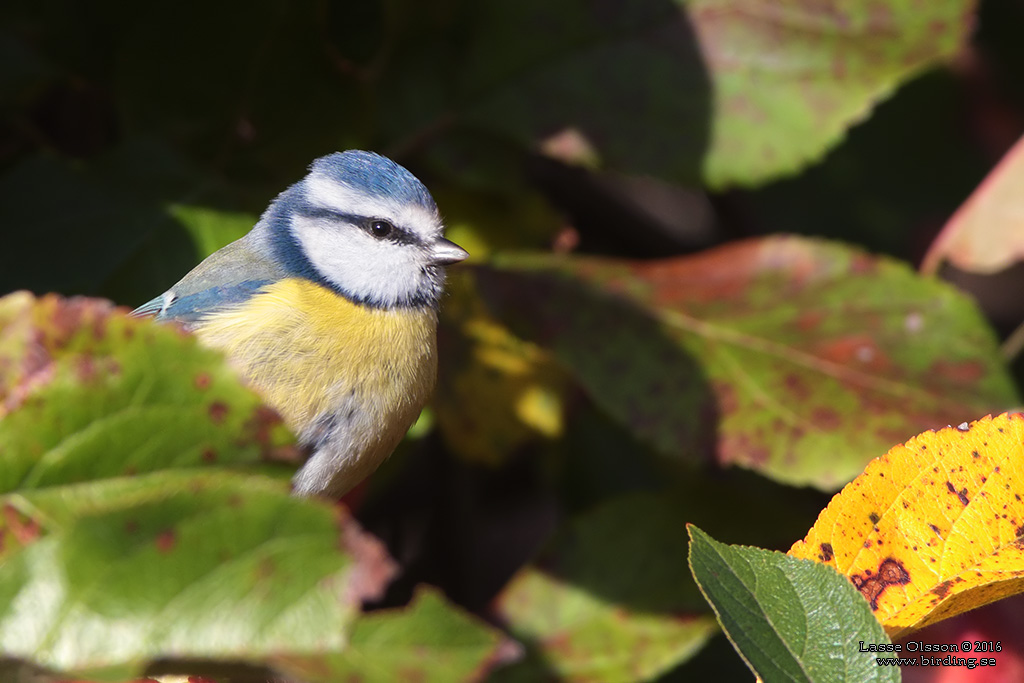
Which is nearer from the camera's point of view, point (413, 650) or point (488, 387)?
point (413, 650)

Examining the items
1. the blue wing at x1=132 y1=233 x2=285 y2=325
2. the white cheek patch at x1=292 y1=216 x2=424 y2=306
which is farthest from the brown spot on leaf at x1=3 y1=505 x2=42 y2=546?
the white cheek patch at x1=292 y1=216 x2=424 y2=306

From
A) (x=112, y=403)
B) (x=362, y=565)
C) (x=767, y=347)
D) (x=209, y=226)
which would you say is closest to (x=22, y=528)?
(x=112, y=403)

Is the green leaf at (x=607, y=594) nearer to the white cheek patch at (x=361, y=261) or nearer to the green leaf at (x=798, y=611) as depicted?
the white cheek patch at (x=361, y=261)

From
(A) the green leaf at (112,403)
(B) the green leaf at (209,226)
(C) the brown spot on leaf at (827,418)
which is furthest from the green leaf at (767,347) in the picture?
(A) the green leaf at (112,403)

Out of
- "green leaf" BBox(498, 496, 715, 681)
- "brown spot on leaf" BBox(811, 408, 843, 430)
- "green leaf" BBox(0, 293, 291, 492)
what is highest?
"green leaf" BBox(0, 293, 291, 492)

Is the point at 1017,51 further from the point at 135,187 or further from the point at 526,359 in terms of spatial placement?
the point at 135,187

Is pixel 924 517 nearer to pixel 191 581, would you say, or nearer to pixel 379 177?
pixel 191 581

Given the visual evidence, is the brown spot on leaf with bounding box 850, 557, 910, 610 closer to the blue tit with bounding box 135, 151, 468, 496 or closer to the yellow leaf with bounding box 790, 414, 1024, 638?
the yellow leaf with bounding box 790, 414, 1024, 638
